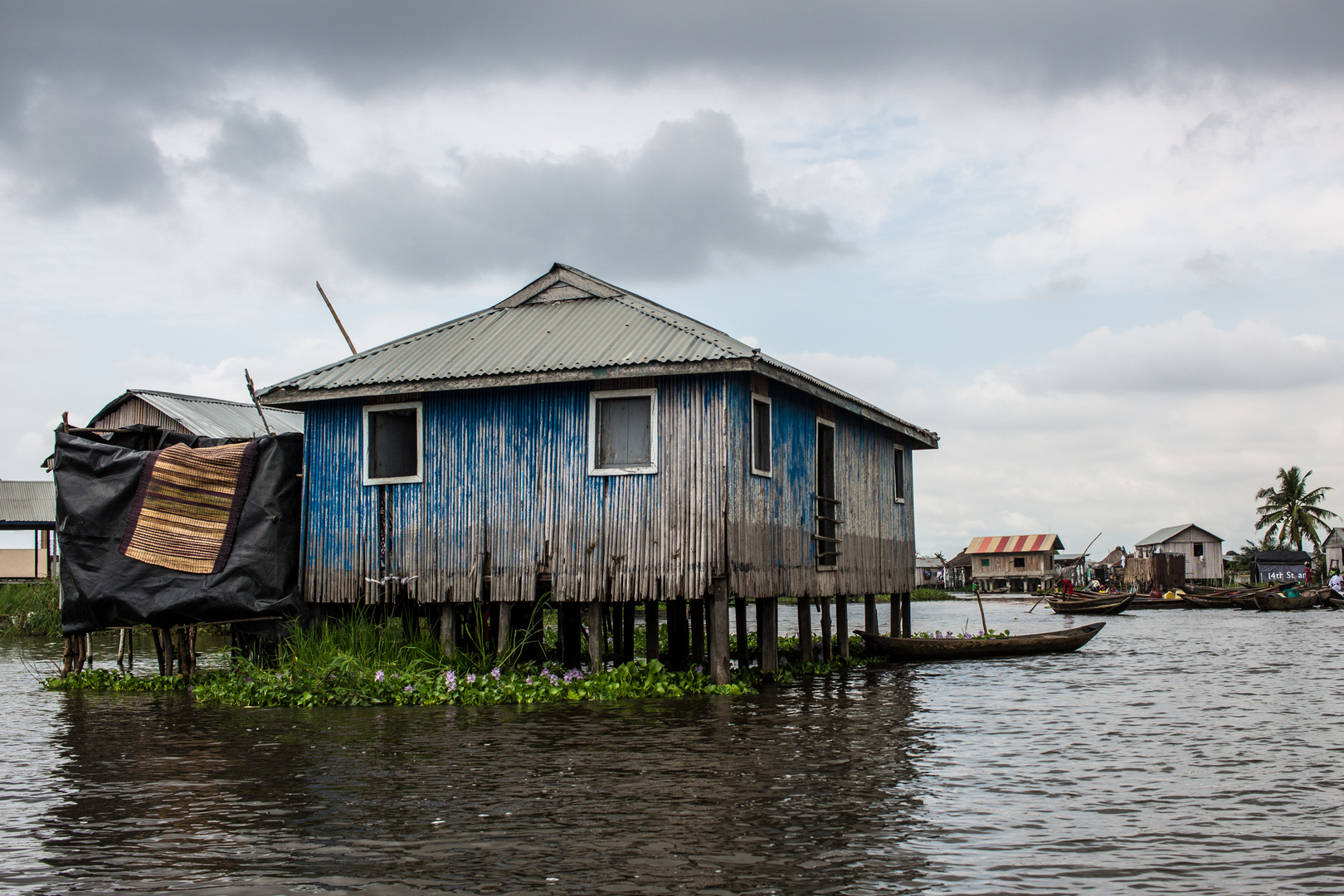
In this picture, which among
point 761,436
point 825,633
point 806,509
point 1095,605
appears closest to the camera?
point 761,436

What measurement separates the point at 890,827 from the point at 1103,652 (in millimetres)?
20942

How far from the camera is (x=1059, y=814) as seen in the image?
30.1 feet

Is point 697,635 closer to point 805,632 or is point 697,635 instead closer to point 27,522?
point 805,632

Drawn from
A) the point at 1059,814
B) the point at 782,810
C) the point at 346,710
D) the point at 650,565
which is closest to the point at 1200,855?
the point at 1059,814

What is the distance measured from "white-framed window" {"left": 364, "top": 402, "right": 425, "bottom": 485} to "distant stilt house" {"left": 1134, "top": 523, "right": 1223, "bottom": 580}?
66.5 m

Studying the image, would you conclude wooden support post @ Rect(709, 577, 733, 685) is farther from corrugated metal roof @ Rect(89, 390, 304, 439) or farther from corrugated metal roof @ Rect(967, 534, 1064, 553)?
corrugated metal roof @ Rect(967, 534, 1064, 553)

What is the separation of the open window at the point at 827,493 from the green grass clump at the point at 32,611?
25.5 m

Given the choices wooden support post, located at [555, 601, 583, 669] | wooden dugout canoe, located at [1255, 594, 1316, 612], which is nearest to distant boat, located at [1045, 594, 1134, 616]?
wooden dugout canoe, located at [1255, 594, 1316, 612]

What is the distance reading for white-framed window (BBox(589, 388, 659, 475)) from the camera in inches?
645

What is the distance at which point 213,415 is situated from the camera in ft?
94.3

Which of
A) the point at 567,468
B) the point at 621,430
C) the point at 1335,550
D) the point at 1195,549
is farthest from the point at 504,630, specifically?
the point at 1335,550

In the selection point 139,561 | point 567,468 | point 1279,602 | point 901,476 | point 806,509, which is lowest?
point 1279,602

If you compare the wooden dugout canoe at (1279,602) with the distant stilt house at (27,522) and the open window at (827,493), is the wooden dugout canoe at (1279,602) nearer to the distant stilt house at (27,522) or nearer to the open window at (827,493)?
the open window at (827,493)

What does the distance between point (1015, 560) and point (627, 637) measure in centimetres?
6603
